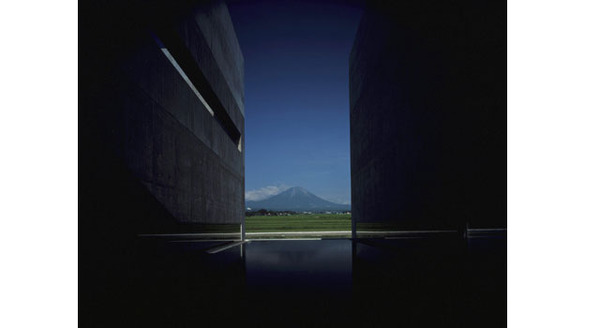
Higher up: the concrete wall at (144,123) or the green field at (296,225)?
the concrete wall at (144,123)

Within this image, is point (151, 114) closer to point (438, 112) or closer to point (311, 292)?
point (311, 292)

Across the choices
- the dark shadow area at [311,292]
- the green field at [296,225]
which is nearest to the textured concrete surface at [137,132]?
the dark shadow area at [311,292]

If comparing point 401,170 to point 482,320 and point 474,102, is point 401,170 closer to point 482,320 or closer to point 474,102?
point 474,102

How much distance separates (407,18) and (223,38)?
5.29 m

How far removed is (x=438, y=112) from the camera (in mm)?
5395

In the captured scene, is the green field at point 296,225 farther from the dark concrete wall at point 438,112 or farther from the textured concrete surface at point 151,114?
the textured concrete surface at point 151,114

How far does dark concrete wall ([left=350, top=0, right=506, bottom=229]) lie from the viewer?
392 cm

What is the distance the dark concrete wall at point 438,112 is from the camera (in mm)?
3918

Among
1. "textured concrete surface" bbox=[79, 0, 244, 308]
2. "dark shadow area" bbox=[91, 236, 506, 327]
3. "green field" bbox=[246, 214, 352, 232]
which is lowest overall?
"green field" bbox=[246, 214, 352, 232]

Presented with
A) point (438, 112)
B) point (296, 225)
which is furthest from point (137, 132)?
point (296, 225)

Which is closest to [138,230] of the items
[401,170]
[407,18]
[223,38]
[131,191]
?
[131,191]

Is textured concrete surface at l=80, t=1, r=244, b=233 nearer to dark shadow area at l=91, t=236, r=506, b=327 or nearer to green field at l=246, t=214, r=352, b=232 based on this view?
dark shadow area at l=91, t=236, r=506, b=327

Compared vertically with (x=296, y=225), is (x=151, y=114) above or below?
above

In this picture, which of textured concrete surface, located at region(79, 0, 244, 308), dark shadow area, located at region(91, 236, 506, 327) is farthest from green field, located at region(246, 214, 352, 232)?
dark shadow area, located at region(91, 236, 506, 327)
